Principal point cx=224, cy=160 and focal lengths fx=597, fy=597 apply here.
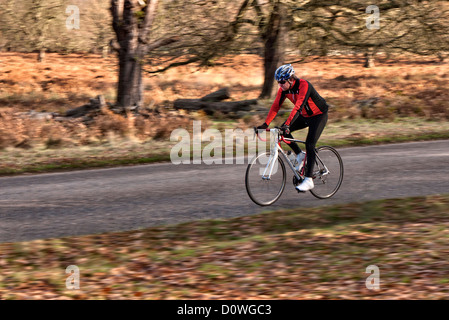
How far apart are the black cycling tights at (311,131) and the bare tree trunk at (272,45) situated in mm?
11570

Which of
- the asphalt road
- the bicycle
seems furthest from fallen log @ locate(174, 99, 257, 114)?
the bicycle

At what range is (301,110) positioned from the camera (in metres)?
8.50

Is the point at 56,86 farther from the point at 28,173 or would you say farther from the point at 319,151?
the point at 319,151

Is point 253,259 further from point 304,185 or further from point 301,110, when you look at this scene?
point 301,110

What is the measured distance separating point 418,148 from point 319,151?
Result: 5.70 meters

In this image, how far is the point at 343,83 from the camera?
31.6m

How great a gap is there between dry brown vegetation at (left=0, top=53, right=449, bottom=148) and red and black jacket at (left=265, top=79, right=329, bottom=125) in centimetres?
851

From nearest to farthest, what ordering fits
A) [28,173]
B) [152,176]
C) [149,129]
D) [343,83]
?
1. [152,176]
2. [28,173]
3. [149,129]
4. [343,83]

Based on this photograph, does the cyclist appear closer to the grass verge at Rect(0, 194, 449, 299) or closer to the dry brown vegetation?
the grass verge at Rect(0, 194, 449, 299)

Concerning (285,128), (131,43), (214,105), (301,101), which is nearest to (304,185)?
(285,128)

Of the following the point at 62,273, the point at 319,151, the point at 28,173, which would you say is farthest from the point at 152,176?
the point at 62,273

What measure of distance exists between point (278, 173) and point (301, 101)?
115 cm

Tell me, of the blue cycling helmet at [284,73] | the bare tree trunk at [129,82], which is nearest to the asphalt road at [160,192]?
the blue cycling helmet at [284,73]

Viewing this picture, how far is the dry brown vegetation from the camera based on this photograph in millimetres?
16953
